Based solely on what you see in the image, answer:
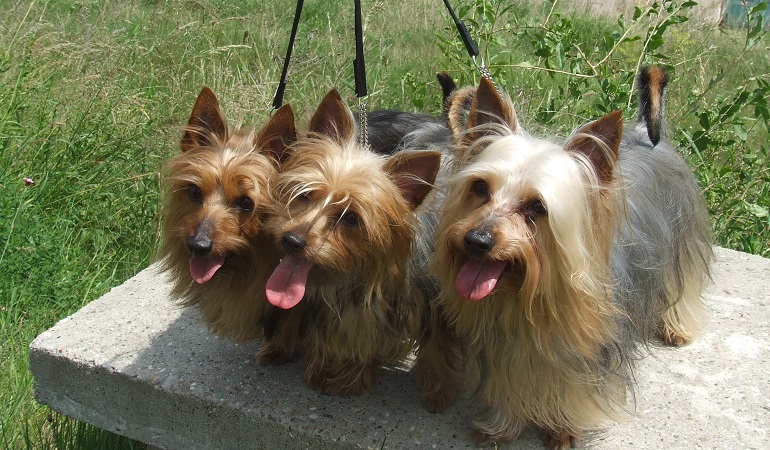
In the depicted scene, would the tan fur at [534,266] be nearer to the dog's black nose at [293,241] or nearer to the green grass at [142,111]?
the dog's black nose at [293,241]

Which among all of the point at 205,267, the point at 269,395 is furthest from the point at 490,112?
the point at 269,395

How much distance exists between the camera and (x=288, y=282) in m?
2.42

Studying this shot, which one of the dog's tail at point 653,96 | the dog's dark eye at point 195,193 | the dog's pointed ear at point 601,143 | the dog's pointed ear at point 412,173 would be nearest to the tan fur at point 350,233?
the dog's pointed ear at point 412,173

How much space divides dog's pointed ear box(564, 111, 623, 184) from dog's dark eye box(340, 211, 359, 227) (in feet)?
2.17

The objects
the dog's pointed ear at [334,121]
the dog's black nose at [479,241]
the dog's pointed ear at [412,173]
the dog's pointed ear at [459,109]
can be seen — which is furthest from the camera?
the dog's pointed ear at [459,109]

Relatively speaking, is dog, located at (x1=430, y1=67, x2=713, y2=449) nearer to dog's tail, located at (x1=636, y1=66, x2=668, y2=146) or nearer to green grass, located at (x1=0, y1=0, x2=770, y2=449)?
dog's tail, located at (x1=636, y1=66, x2=668, y2=146)

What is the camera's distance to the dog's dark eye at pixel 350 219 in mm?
2445

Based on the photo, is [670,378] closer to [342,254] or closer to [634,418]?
[634,418]

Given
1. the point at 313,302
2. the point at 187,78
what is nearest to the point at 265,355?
the point at 313,302

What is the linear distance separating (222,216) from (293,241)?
284 millimetres

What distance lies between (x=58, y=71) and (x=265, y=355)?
329cm

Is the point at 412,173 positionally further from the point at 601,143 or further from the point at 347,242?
the point at 601,143

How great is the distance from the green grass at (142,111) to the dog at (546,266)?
1.89ft

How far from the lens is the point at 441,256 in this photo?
2.41 m
